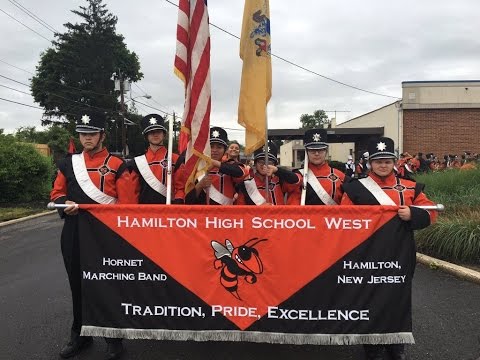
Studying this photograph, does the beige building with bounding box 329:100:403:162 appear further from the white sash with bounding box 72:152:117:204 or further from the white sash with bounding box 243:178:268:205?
the white sash with bounding box 72:152:117:204

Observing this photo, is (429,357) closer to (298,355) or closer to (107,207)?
(298,355)

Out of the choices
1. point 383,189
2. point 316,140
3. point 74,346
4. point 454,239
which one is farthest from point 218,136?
point 454,239

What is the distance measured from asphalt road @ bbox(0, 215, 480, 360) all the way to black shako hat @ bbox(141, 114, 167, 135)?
1940 mm

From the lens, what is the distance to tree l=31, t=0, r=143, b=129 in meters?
51.8

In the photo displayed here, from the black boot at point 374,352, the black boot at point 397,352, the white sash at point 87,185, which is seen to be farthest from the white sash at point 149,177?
the black boot at point 397,352

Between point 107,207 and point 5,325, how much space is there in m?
2.13

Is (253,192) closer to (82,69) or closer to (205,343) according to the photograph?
(205,343)

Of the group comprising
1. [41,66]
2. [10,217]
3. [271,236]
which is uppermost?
[41,66]

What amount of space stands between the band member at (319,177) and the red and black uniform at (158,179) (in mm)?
1110

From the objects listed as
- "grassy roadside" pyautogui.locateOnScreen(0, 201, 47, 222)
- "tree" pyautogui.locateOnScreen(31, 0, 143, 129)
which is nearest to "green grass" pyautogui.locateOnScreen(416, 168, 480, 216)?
"grassy roadside" pyautogui.locateOnScreen(0, 201, 47, 222)

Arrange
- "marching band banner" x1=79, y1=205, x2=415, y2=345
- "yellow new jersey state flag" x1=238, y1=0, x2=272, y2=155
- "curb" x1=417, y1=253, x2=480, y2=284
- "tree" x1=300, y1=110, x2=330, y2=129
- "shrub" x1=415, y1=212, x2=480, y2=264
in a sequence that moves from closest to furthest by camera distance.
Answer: "marching band banner" x1=79, y1=205, x2=415, y2=345
"yellow new jersey state flag" x1=238, y1=0, x2=272, y2=155
"curb" x1=417, y1=253, x2=480, y2=284
"shrub" x1=415, y1=212, x2=480, y2=264
"tree" x1=300, y1=110, x2=330, y2=129

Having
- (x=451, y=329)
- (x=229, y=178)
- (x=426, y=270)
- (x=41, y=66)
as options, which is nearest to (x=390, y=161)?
(x=229, y=178)

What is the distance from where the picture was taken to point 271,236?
351 cm

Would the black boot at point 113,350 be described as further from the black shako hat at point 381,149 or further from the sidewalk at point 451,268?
the sidewalk at point 451,268
